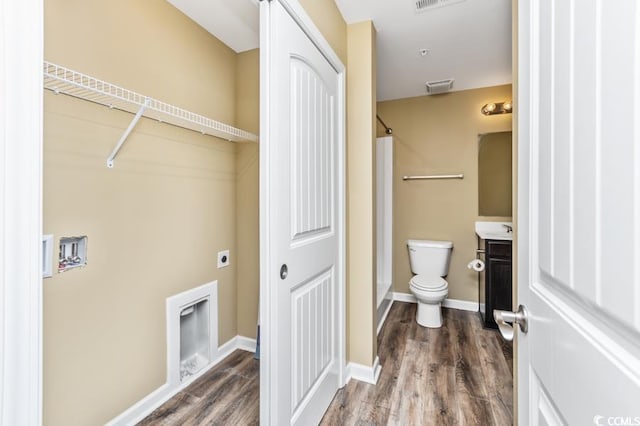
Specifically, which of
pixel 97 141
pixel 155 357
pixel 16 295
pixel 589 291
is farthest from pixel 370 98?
pixel 155 357

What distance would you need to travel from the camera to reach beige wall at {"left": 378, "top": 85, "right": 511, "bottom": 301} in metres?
3.11

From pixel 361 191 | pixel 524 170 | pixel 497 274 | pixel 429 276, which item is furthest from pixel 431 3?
pixel 429 276

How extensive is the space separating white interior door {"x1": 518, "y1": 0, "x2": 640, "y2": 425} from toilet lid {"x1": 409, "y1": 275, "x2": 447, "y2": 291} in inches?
80.2

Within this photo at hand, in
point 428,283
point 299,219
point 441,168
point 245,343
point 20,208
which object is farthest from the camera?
point 441,168

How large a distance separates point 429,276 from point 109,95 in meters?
2.99

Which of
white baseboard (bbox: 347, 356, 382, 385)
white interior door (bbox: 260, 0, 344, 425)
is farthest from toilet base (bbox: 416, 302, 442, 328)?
white interior door (bbox: 260, 0, 344, 425)

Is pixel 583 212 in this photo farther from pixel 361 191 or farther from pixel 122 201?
pixel 122 201

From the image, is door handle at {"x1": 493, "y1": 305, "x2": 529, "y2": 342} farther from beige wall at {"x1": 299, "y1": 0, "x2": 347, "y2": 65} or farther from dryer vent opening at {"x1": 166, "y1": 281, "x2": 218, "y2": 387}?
dryer vent opening at {"x1": 166, "y1": 281, "x2": 218, "y2": 387}

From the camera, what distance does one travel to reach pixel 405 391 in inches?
71.4

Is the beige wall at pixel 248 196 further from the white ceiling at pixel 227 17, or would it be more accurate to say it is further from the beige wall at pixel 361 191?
the beige wall at pixel 361 191

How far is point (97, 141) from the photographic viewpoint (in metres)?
1.42

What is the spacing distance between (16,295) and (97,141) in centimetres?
128

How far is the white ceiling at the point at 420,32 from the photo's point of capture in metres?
1.79

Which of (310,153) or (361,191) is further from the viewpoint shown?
(361,191)
